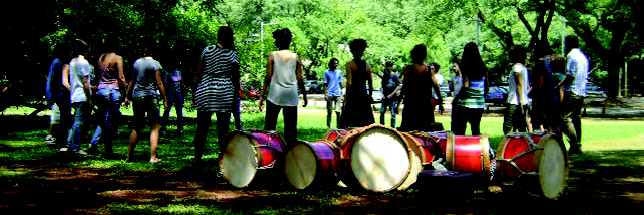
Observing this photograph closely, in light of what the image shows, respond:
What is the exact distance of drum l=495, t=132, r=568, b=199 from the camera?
7.58 metres

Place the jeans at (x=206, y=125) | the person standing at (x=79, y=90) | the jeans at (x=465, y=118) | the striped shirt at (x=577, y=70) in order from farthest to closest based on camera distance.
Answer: the striped shirt at (x=577, y=70) → the person standing at (x=79, y=90) → the jeans at (x=465, y=118) → the jeans at (x=206, y=125)

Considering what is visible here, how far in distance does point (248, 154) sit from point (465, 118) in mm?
3796

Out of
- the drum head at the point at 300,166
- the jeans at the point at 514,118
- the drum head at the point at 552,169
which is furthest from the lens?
the jeans at the point at 514,118

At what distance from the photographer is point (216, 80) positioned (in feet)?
31.9

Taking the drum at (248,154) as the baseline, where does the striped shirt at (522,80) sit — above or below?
above

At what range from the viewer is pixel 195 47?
73.5ft

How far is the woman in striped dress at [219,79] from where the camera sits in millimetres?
9719

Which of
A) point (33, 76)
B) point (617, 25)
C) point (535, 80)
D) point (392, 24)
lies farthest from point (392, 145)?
point (392, 24)

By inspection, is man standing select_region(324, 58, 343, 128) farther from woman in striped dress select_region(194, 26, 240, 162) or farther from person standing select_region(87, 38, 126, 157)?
woman in striped dress select_region(194, 26, 240, 162)

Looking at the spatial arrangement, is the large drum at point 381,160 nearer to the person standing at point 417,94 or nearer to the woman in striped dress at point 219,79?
the woman in striped dress at point 219,79

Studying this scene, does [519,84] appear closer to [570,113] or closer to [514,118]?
[570,113]

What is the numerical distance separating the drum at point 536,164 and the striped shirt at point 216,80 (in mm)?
3603

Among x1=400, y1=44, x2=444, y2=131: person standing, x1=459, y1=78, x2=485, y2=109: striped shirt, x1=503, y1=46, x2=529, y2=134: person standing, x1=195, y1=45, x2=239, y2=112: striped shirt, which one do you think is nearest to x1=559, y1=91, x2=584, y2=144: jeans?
x1=503, y1=46, x2=529, y2=134: person standing

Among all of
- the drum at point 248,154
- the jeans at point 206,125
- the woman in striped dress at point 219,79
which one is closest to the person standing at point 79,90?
the jeans at point 206,125
